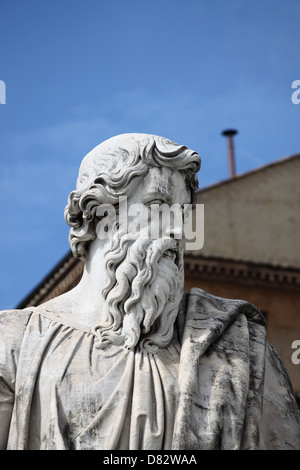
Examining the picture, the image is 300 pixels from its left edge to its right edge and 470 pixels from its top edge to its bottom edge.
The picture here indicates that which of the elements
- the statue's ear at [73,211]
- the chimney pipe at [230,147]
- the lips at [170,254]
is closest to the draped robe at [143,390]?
the lips at [170,254]

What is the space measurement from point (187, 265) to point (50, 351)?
2969cm

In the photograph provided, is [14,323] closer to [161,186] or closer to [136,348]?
[136,348]

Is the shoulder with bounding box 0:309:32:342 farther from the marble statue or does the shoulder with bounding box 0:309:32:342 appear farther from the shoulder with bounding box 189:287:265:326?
the shoulder with bounding box 189:287:265:326

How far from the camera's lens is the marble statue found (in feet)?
35.7

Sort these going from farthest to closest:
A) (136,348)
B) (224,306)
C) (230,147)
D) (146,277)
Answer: (230,147) < (224,306) < (146,277) < (136,348)

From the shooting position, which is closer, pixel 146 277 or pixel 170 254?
pixel 146 277

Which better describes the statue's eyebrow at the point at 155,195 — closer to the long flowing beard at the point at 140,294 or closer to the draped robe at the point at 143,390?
the long flowing beard at the point at 140,294

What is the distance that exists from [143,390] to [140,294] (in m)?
0.69

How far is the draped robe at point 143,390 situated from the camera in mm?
10812

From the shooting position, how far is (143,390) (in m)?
11.0

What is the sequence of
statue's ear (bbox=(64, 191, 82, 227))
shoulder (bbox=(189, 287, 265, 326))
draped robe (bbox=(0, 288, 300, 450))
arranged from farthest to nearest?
shoulder (bbox=(189, 287, 265, 326))
statue's ear (bbox=(64, 191, 82, 227))
draped robe (bbox=(0, 288, 300, 450))

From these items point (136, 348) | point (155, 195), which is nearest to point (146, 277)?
point (136, 348)

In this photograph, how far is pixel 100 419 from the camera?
35.6ft

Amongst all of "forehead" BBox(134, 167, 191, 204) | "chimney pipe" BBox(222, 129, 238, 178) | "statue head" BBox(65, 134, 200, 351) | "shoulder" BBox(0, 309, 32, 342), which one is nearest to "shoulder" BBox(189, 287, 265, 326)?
"statue head" BBox(65, 134, 200, 351)
